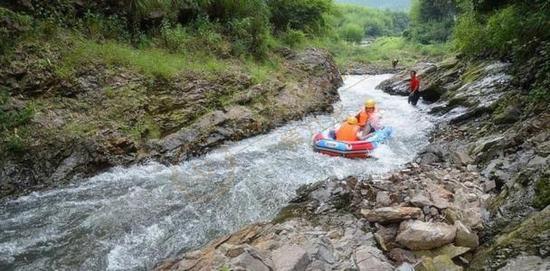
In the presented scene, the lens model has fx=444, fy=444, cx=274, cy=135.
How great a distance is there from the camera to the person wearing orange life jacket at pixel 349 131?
11602 millimetres

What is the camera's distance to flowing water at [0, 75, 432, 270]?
20.5ft

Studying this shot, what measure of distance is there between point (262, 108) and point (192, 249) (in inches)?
293

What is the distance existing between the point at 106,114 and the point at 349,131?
6027 millimetres

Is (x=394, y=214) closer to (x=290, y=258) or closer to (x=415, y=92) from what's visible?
(x=290, y=258)

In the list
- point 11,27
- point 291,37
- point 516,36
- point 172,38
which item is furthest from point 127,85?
point 516,36

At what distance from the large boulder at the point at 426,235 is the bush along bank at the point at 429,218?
12 mm

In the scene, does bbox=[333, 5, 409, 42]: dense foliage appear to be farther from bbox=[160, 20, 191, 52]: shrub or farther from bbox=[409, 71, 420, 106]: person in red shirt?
bbox=[160, 20, 191, 52]: shrub

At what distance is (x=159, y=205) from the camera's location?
25.6 feet

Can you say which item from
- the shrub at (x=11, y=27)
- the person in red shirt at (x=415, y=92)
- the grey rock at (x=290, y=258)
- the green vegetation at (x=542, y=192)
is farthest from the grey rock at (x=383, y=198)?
the person in red shirt at (x=415, y=92)

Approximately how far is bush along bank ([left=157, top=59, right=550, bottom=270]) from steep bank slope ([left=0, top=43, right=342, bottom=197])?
12.3ft

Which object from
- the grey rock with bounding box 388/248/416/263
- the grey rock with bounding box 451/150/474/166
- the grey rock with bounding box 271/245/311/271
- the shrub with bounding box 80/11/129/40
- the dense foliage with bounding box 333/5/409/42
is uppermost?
the shrub with bounding box 80/11/129/40

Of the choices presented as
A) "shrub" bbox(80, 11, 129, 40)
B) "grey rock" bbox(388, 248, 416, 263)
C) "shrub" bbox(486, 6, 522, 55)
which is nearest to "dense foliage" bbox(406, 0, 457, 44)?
"shrub" bbox(486, 6, 522, 55)

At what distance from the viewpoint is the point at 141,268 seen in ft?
19.5

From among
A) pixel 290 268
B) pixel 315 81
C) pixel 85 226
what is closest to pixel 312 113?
pixel 315 81
